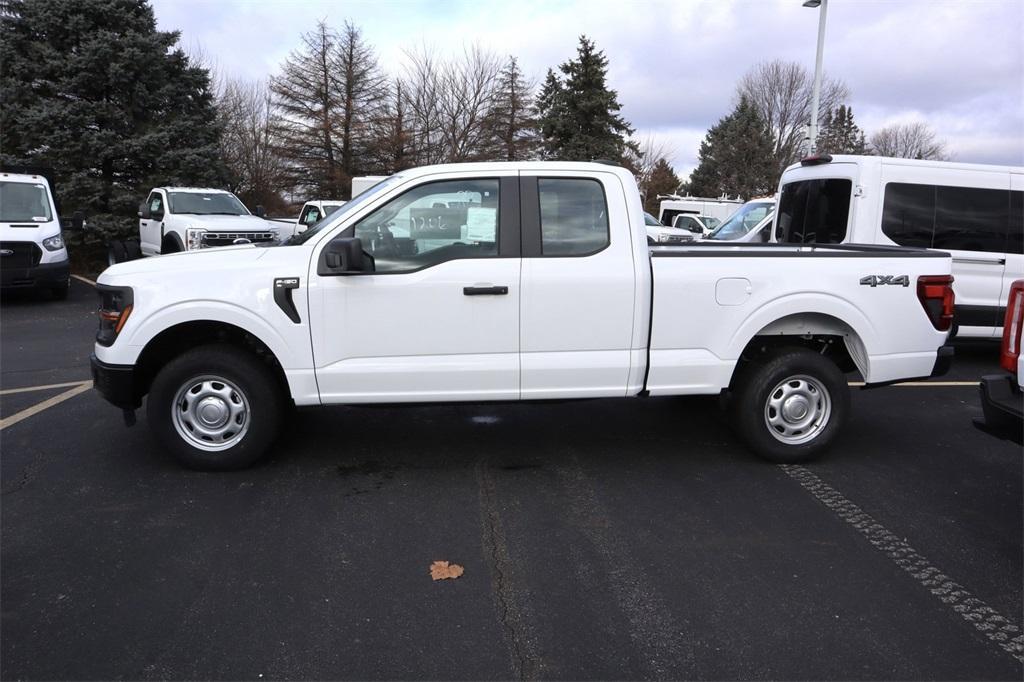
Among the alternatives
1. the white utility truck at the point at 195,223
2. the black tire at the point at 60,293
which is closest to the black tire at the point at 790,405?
the white utility truck at the point at 195,223

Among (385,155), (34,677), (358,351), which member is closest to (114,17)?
(385,155)

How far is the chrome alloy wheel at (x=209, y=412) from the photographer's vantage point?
4.62 metres

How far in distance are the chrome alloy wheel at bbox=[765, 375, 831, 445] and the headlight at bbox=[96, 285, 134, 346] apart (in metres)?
4.22

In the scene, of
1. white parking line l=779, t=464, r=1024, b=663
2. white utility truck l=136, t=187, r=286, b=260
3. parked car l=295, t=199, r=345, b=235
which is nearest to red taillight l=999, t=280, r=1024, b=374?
white parking line l=779, t=464, r=1024, b=663

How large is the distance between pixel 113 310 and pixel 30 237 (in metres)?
9.39

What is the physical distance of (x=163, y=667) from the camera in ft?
9.14

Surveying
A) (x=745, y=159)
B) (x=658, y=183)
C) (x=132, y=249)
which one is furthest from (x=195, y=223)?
(x=658, y=183)

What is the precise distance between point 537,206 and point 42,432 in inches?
164

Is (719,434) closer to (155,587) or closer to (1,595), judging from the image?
(155,587)

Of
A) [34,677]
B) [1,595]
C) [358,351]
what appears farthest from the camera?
[358,351]

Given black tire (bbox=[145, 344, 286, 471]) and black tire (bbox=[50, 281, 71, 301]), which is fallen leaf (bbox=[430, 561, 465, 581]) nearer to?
black tire (bbox=[145, 344, 286, 471])

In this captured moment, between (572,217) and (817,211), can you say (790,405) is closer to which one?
(572,217)

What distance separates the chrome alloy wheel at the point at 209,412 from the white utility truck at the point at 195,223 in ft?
30.3

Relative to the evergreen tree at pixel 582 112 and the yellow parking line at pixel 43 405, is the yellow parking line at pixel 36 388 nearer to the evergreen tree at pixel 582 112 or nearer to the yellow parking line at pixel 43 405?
the yellow parking line at pixel 43 405
